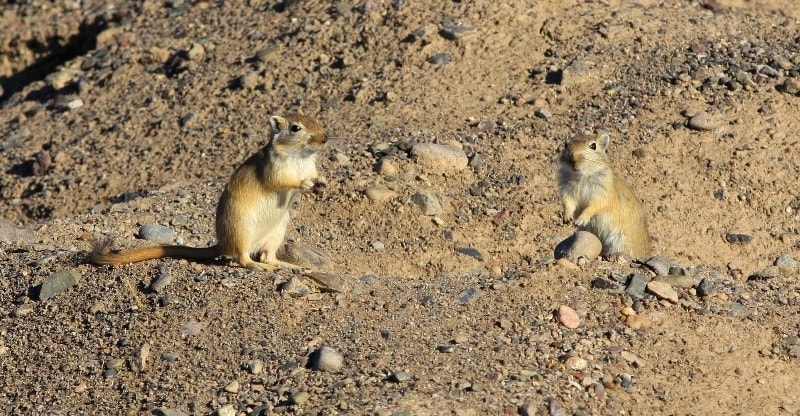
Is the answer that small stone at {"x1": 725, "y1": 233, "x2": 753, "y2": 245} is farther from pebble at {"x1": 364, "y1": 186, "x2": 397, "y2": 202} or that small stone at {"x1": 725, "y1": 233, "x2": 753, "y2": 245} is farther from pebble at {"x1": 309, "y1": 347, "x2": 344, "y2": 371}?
pebble at {"x1": 309, "y1": 347, "x2": 344, "y2": 371}

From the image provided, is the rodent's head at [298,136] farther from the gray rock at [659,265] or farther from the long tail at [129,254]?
the gray rock at [659,265]

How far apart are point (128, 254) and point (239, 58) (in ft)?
14.0

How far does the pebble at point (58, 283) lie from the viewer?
7.45 metres

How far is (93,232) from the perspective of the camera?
344 inches

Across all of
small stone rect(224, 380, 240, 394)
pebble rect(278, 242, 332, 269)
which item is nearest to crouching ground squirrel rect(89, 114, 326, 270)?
pebble rect(278, 242, 332, 269)

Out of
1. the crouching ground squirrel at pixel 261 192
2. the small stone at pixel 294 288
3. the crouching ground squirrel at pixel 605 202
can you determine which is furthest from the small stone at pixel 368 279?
the crouching ground squirrel at pixel 605 202

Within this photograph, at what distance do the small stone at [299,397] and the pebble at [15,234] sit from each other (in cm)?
334

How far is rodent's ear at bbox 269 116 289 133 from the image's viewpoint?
25.0 feet

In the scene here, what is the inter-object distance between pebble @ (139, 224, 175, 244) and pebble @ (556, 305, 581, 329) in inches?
123

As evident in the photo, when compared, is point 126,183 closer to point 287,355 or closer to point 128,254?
point 128,254

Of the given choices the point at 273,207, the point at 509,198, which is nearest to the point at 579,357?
the point at 273,207

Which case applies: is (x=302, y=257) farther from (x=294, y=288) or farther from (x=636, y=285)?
(x=636, y=285)

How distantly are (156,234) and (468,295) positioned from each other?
8.48 ft

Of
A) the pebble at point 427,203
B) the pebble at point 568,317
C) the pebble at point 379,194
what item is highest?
the pebble at point 568,317
